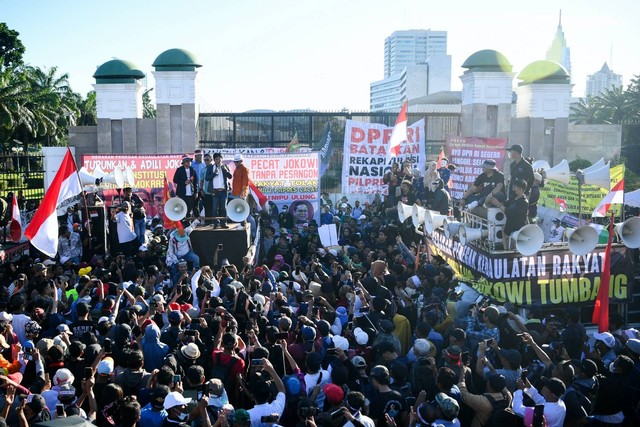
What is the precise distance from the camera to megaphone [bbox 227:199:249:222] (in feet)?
40.8

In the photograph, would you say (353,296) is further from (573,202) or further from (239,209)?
(573,202)

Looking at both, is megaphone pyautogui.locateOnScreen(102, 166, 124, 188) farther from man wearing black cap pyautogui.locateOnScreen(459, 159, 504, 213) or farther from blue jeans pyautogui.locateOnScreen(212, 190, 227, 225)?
Answer: man wearing black cap pyautogui.locateOnScreen(459, 159, 504, 213)

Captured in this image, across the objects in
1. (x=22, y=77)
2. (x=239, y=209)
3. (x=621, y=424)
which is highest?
(x=22, y=77)

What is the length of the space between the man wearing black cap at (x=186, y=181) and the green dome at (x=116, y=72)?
29.3 feet

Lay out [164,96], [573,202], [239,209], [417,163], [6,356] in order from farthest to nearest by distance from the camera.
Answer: [164,96]
[417,163]
[573,202]
[239,209]
[6,356]

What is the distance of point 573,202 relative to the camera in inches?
557

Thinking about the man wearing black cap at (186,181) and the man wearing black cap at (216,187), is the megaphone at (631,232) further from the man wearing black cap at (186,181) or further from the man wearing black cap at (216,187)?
the man wearing black cap at (186,181)

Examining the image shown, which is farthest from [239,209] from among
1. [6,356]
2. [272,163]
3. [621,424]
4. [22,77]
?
[22,77]

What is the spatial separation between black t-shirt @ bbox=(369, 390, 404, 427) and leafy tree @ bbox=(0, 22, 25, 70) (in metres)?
42.4

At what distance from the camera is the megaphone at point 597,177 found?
11.1 metres

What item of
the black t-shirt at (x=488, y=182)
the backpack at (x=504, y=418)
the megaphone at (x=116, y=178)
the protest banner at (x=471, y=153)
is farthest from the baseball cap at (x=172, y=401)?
the protest banner at (x=471, y=153)

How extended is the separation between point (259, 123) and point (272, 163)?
5.45m

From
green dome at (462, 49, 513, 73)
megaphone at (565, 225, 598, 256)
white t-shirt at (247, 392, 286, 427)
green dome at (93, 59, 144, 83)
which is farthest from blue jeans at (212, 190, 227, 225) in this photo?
green dome at (462, 49, 513, 73)

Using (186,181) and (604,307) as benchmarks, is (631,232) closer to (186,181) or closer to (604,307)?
(604,307)
